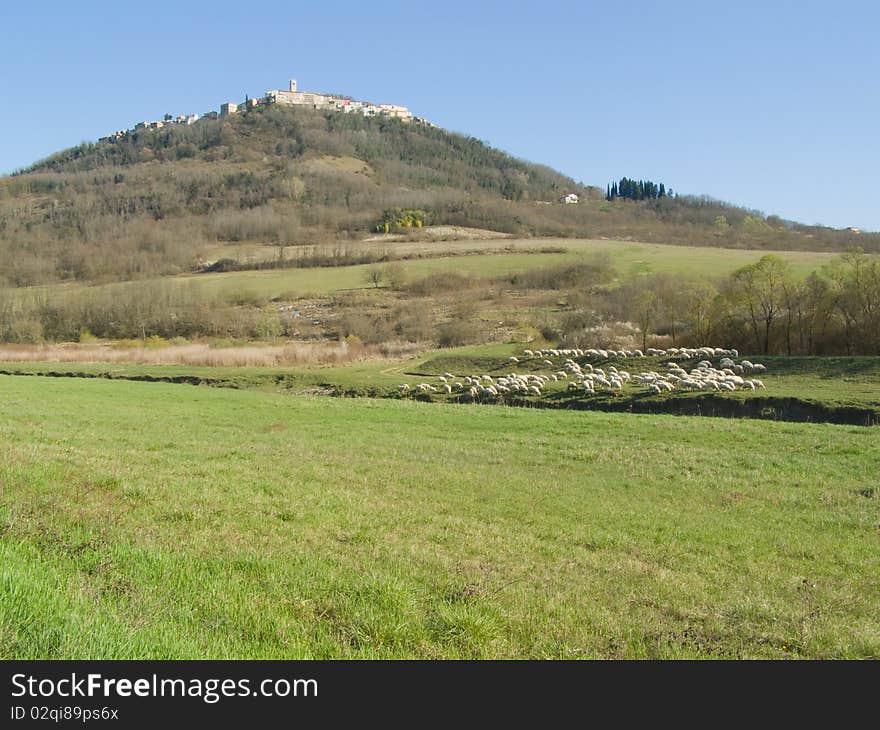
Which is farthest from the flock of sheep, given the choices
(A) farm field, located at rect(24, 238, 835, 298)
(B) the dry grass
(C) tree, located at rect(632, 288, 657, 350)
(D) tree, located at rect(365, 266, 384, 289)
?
(D) tree, located at rect(365, 266, 384, 289)

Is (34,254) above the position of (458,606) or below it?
above

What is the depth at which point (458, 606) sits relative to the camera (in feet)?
20.8

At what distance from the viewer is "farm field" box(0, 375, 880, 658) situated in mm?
5602

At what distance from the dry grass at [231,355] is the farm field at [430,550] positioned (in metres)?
30.5

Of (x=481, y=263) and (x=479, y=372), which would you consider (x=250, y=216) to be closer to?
(x=481, y=263)

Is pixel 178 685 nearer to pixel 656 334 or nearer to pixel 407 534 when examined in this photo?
pixel 407 534

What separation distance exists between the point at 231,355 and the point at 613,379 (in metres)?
29.0

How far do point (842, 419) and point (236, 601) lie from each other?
24.9 metres

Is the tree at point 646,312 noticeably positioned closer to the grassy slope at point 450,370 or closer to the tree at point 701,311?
the tree at point 701,311

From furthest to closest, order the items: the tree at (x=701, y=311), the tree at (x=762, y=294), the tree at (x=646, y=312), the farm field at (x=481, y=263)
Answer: the farm field at (x=481, y=263)
the tree at (x=646, y=312)
the tree at (x=701, y=311)
the tree at (x=762, y=294)

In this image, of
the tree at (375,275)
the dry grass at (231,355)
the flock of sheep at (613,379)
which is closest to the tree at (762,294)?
the flock of sheep at (613,379)

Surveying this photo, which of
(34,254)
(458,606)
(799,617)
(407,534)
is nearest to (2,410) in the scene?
(407,534)

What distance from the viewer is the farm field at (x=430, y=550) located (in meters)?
5.60

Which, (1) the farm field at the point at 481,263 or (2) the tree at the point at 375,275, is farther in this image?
(2) the tree at the point at 375,275
